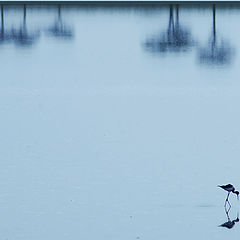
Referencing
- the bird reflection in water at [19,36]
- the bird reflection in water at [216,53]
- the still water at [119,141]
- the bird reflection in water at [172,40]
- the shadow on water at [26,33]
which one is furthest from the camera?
the shadow on water at [26,33]

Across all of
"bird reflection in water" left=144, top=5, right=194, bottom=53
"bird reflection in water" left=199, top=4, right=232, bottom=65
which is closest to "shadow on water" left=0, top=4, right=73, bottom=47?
"bird reflection in water" left=144, top=5, right=194, bottom=53

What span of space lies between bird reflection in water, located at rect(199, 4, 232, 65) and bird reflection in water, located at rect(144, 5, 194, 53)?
3.62 feet

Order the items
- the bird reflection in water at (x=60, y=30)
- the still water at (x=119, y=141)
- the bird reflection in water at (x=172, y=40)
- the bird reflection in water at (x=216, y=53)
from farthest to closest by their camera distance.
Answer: the bird reflection in water at (x=60, y=30) < the bird reflection in water at (x=172, y=40) < the bird reflection in water at (x=216, y=53) < the still water at (x=119, y=141)

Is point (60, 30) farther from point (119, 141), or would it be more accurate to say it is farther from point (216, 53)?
point (119, 141)

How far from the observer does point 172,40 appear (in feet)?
145

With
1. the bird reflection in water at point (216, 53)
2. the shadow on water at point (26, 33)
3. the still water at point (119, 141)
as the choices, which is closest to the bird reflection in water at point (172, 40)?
the still water at point (119, 141)

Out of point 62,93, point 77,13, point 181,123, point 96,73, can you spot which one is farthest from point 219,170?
point 77,13

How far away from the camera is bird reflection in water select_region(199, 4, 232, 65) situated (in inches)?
1339

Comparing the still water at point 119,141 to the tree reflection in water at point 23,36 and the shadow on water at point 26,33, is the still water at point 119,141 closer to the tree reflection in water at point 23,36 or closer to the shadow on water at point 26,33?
the tree reflection in water at point 23,36

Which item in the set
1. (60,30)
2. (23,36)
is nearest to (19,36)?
(23,36)

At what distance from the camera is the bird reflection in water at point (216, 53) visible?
34000 mm

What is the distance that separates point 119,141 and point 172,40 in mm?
26907

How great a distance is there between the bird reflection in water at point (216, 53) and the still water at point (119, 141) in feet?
0.35

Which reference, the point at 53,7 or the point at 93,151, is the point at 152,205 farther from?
the point at 53,7
